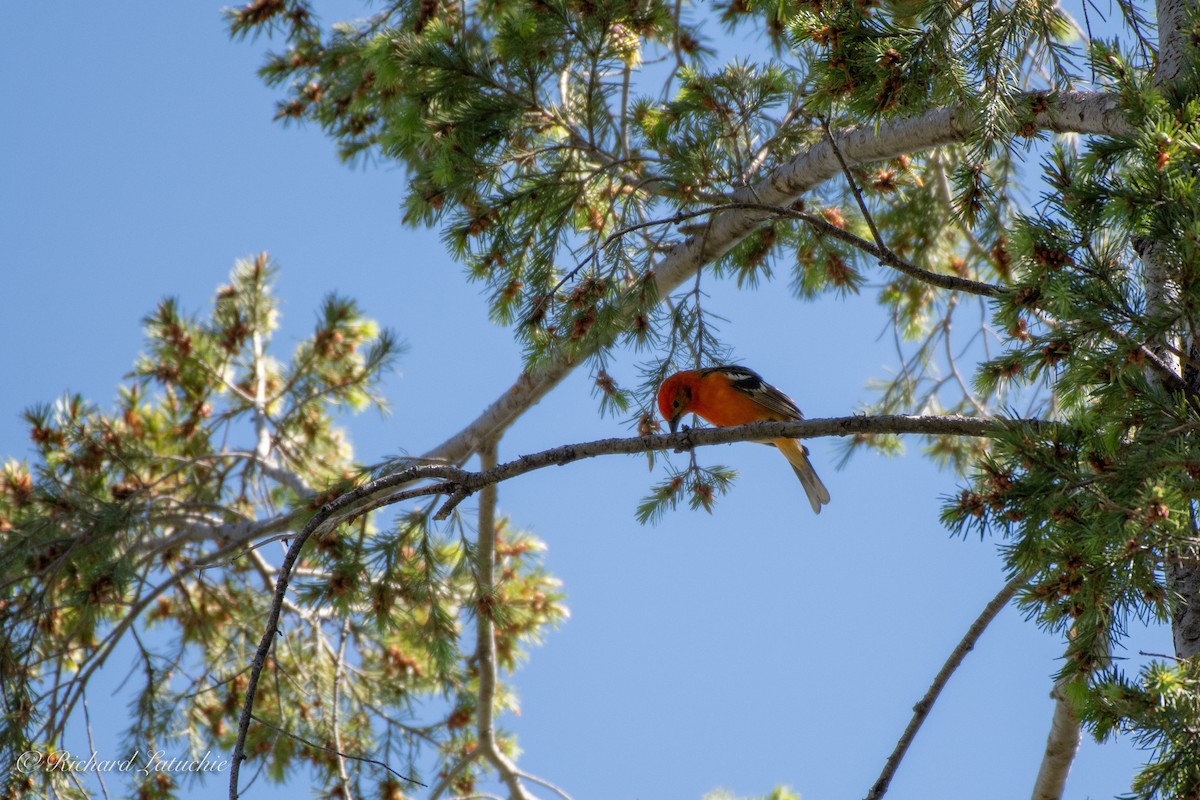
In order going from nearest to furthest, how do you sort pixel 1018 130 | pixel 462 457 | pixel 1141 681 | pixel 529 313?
pixel 1141 681, pixel 1018 130, pixel 529 313, pixel 462 457

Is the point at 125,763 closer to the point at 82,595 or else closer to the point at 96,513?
the point at 82,595

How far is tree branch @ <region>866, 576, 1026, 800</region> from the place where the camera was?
2.78 meters

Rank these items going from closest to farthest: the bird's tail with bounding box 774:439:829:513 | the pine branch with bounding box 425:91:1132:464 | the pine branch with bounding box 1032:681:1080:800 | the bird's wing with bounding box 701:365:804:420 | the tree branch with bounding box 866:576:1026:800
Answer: the tree branch with bounding box 866:576:1026:800 < the pine branch with bounding box 425:91:1132:464 < the pine branch with bounding box 1032:681:1080:800 < the bird's wing with bounding box 701:365:804:420 < the bird's tail with bounding box 774:439:829:513

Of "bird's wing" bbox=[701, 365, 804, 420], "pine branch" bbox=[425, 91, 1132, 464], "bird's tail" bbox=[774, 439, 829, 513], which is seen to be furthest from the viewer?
"bird's tail" bbox=[774, 439, 829, 513]

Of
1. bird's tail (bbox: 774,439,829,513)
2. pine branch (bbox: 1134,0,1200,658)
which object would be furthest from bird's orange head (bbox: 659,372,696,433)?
pine branch (bbox: 1134,0,1200,658)

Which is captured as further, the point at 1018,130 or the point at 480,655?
the point at 480,655

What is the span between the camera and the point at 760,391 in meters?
5.29

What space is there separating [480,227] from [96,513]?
279 cm

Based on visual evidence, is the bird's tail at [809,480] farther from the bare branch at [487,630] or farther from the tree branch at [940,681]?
the tree branch at [940,681]

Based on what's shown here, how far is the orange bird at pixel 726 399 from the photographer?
16.2 ft

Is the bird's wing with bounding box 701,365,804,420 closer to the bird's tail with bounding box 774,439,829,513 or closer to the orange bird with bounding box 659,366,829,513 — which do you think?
the orange bird with bounding box 659,366,829,513

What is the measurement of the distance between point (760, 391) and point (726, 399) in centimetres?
24

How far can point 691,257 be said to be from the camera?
4.55 m

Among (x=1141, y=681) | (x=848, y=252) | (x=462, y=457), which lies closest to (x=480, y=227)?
(x=462, y=457)
